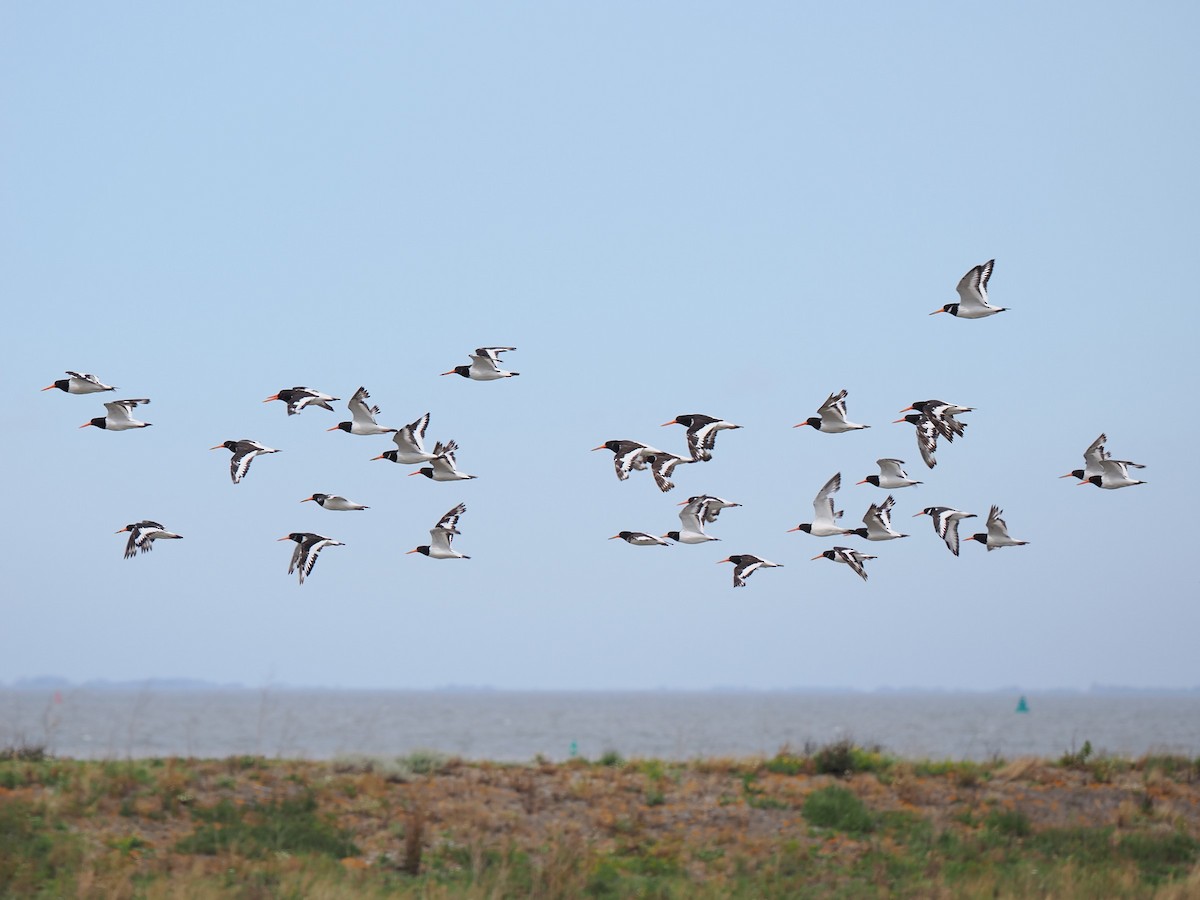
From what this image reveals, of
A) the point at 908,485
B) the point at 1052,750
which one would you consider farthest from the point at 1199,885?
the point at 1052,750

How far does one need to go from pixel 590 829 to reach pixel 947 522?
327 inches

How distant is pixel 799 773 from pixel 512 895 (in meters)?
8.81

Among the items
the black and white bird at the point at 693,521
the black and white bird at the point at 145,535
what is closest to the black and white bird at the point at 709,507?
the black and white bird at the point at 693,521

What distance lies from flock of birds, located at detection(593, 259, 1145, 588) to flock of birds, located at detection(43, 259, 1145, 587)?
2 centimetres

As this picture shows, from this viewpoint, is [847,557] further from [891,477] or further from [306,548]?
[306,548]

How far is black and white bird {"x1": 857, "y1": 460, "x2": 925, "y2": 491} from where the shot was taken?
21.8 meters

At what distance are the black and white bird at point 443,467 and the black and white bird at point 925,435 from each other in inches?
282

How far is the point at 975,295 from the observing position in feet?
67.7

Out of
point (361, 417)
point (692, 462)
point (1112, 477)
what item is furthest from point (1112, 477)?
point (361, 417)

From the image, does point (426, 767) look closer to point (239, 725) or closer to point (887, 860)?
point (887, 860)

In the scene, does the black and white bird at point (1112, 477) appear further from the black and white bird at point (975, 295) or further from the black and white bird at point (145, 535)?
the black and white bird at point (145, 535)

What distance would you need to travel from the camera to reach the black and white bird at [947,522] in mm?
20516

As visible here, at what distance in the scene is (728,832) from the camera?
932 inches

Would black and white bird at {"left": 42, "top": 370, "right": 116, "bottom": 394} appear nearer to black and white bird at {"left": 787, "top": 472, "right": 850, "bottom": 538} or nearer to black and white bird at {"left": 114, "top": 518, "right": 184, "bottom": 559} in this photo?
black and white bird at {"left": 114, "top": 518, "right": 184, "bottom": 559}
